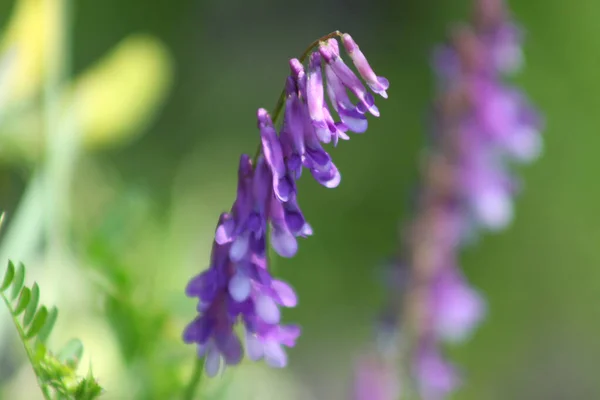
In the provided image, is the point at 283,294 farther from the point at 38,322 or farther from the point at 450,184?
the point at 450,184

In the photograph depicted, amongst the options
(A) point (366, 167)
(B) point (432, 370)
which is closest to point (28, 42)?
(B) point (432, 370)

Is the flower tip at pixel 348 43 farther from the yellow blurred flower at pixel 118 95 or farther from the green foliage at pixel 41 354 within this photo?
the yellow blurred flower at pixel 118 95

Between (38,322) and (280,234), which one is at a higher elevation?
(280,234)

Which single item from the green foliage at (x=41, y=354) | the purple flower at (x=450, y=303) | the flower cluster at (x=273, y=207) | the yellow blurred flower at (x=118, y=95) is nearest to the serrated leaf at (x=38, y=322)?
the green foliage at (x=41, y=354)

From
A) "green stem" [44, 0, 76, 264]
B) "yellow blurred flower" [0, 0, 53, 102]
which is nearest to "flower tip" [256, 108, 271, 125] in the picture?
"green stem" [44, 0, 76, 264]

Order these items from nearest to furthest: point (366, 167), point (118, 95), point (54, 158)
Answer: point (54, 158) < point (118, 95) < point (366, 167)

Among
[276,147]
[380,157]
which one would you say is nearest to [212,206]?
[276,147]

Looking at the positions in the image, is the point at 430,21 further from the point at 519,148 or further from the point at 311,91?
the point at 311,91

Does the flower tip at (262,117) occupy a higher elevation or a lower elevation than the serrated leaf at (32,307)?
higher
